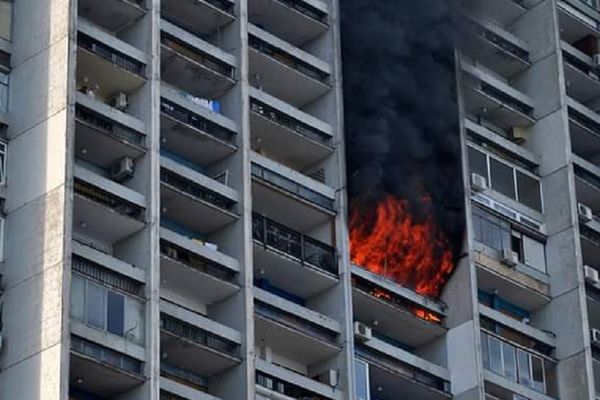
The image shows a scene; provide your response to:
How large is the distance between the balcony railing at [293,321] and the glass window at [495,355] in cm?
679

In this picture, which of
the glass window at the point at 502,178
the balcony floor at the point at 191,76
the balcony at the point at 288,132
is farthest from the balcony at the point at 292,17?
the glass window at the point at 502,178

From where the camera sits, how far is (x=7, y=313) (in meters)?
59.3

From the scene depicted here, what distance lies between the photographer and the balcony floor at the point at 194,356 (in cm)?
6197

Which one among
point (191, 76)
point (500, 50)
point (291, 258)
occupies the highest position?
point (500, 50)

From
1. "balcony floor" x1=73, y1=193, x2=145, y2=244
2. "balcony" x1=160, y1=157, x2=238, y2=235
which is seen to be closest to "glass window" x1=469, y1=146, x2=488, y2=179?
"balcony" x1=160, y1=157, x2=238, y2=235

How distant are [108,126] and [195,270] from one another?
495 cm

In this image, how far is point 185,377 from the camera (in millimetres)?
63531

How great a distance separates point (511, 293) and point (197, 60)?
570 inches

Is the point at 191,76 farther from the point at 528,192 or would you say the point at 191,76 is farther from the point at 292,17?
the point at 528,192

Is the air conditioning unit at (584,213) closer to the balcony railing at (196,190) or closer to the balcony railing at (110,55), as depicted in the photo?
the balcony railing at (196,190)

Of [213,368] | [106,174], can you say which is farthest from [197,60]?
[213,368]

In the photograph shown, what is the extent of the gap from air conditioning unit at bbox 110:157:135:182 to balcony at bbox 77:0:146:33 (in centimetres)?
511

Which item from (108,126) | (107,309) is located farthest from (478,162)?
(107,309)

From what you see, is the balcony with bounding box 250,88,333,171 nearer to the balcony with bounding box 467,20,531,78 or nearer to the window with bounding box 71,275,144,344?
the balcony with bounding box 467,20,531,78
